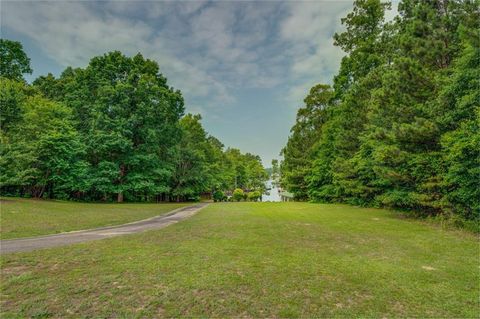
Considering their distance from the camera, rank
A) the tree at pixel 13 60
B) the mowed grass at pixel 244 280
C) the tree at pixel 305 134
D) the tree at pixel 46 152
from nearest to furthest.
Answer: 1. the mowed grass at pixel 244 280
2. the tree at pixel 46 152
3. the tree at pixel 13 60
4. the tree at pixel 305 134

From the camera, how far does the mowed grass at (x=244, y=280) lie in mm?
3451

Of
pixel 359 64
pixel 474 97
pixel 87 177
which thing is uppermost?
pixel 359 64

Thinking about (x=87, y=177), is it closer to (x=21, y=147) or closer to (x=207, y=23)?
(x=21, y=147)

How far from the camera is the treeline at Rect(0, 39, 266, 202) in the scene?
20.4 m

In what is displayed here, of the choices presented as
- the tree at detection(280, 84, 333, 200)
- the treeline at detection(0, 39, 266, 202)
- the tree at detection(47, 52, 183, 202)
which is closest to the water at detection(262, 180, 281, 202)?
the tree at detection(280, 84, 333, 200)

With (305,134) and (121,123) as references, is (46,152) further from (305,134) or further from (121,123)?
(305,134)

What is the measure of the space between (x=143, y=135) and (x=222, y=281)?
26845mm

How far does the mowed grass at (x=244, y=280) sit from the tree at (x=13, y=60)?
130 ft

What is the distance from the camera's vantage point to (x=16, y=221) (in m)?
10.7

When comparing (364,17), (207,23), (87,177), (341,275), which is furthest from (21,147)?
(364,17)

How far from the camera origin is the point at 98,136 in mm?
25281

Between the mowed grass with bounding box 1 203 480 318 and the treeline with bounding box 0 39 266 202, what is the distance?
1572cm

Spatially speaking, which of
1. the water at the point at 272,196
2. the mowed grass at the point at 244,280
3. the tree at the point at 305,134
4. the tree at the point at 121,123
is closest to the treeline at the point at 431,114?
the mowed grass at the point at 244,280

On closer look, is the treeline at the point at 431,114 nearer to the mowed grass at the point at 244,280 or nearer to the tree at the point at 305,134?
the mowed grass at the point at 244,280
